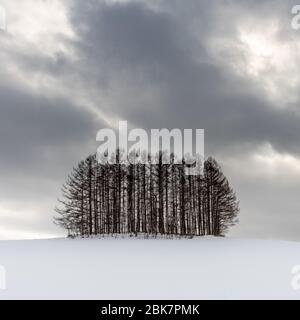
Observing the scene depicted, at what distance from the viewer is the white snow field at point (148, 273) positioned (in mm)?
17578

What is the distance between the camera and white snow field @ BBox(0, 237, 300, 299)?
17578mm

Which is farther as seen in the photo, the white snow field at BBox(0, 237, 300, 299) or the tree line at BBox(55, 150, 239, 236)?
the tree line at BBox(55, 150, 239, 236)

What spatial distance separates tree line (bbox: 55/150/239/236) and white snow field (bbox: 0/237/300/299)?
11543 mm

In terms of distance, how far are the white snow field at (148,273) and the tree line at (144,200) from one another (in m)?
11.5

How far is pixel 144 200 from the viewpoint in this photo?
142 ft

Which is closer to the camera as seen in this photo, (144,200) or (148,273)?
(148,273)

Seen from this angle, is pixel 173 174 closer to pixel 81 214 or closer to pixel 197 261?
pixel 81 214

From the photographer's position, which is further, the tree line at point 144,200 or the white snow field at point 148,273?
the tree line at point 144,200

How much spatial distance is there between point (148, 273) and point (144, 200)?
73.6ft

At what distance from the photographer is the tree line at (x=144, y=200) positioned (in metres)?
42.6

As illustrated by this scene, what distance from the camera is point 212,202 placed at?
45188 mm

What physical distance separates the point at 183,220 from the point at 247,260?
58.0ft

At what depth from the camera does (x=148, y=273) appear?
68.4ft
